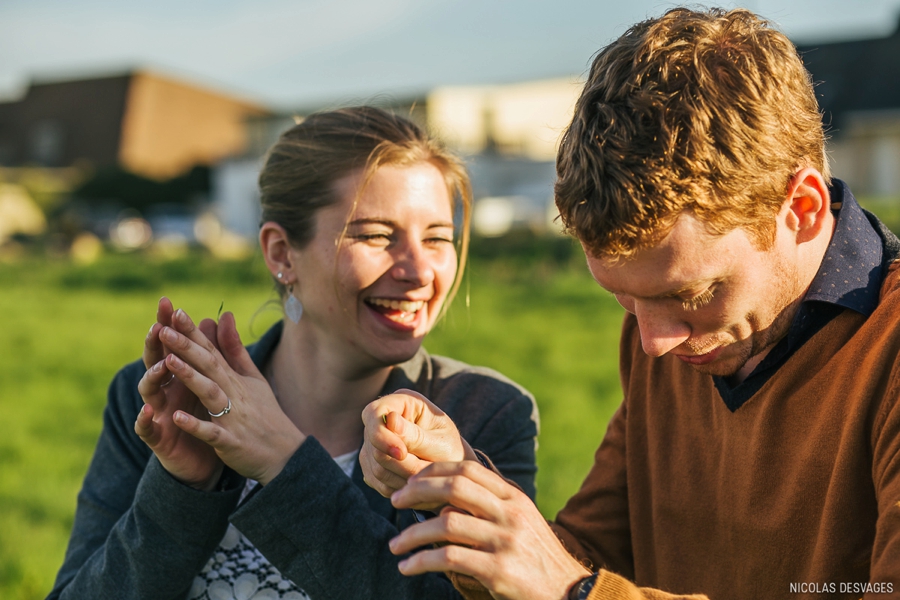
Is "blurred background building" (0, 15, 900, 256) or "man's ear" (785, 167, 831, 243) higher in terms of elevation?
"man's ear" (785, 167, 831, 243)

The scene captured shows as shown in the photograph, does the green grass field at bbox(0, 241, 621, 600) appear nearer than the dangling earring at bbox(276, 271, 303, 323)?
No

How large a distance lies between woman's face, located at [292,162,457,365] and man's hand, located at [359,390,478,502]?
72 cm

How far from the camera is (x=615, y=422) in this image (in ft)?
8.77

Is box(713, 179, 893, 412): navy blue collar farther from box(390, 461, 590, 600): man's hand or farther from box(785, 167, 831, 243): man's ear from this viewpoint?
box(390, 461, 590, 600): man's hand

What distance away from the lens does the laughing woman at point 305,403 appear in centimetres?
228

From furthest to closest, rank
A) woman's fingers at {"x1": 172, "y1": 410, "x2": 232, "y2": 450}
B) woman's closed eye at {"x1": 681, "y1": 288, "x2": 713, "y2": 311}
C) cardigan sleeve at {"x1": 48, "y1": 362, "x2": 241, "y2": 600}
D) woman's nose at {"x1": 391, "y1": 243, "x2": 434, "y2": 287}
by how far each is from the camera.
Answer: woman's nose at {"x1": 391, "y1": 243, "x2": 434, "y2": 287}
cardigan sleeve at {"x1": 48, "y1": 362, "x2": 241, "y2": 600}
woman's fingers at {"x1": 172, "y1": 410, "x2": 232, "y2": 450}
woman's closed eye at {"x1": 681, "y1": 288, "x2": 713, "y2": 311}

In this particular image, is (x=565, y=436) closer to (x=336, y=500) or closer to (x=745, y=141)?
(x=336, y=500)

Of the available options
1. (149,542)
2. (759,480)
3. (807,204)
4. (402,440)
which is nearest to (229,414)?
(149,542)

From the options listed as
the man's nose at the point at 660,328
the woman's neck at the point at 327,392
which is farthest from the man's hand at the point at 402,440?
the woman's neck at the point at 327,392

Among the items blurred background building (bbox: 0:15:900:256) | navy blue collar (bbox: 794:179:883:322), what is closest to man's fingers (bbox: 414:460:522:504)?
navy blue collar (bbox: 794:179:883:322)

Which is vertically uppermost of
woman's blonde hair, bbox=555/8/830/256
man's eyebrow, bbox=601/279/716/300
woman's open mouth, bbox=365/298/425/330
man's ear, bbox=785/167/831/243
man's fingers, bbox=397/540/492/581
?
woman's blonde hair, bbox=555/8/830/256

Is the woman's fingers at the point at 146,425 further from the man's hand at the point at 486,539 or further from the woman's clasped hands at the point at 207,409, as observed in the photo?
the man's hand at the point at 486,539

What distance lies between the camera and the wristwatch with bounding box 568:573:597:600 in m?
1.71

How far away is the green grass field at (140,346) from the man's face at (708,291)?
157cm
